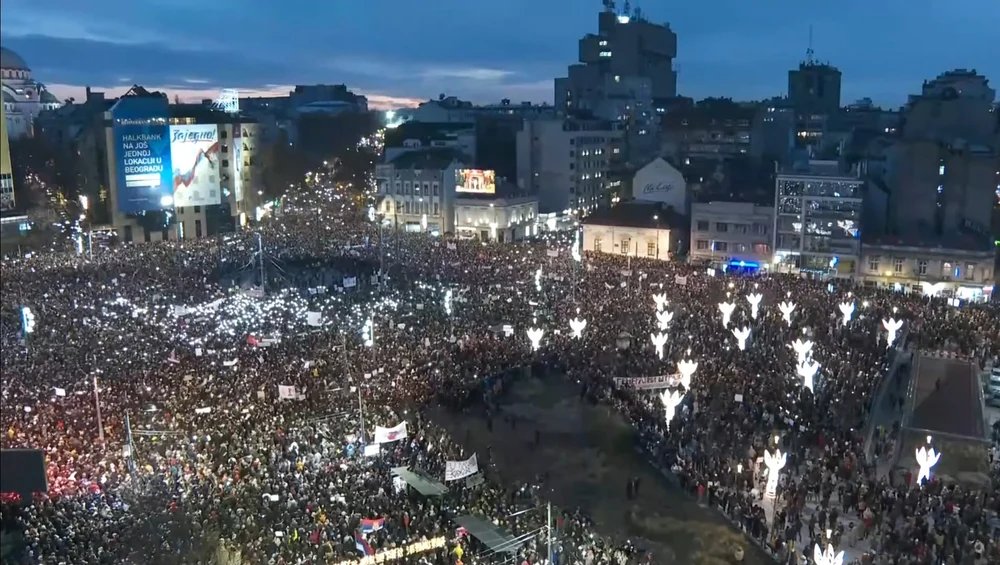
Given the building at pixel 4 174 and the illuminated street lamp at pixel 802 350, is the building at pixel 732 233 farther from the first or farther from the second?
the building at pixel 4 174

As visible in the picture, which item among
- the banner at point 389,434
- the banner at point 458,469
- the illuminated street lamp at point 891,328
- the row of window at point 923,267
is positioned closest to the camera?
the banner at point 458,469

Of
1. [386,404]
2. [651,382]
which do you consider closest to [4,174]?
[386,404]

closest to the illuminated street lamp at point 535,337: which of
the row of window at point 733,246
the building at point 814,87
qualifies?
the row of window at point 733,246

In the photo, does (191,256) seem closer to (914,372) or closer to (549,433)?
(549,433)

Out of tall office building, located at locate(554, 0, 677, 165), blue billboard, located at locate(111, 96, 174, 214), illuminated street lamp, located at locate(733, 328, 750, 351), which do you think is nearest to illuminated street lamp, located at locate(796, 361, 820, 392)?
illuminated street lamp, located at locate(733, 328, 750, 351)

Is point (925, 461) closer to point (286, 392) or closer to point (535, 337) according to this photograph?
point (535, 337)
